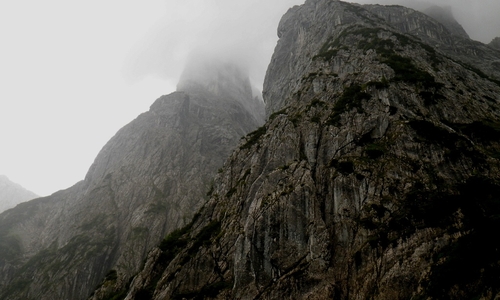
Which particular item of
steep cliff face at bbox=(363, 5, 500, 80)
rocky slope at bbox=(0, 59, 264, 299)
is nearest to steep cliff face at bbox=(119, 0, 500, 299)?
rocky slope at bbox=(0, 59, 264, 299)

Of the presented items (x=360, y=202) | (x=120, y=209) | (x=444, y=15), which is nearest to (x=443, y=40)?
(x=444, y=15)

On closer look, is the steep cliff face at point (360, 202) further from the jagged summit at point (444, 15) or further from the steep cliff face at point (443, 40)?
the jagged summit at point (444, 15)

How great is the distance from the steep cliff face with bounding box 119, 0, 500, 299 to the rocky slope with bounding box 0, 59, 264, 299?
35732 millimetres

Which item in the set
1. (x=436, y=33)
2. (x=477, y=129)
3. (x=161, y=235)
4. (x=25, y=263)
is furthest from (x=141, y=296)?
(x=436, y=33)

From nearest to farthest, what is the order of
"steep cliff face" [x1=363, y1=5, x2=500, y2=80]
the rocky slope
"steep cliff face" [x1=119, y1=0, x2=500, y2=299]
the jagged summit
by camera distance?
1. "steep cliff face" [x1=119, y1=0, x2=500, y2=299]
2. "steep cliff face" [x1=363, y1=5, x2=500, y2=80]
3. the rocky slope
4. the jagged summit

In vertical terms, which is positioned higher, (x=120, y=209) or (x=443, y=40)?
(x=443, y=40)

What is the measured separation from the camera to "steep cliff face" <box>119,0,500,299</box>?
2523 cm

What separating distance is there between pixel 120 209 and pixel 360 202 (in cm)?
12776

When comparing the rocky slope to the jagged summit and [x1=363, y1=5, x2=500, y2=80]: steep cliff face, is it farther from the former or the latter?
the jagged summit

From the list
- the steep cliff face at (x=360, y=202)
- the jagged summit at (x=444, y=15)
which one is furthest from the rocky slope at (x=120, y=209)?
the jagged summit at (x=444, y=15)

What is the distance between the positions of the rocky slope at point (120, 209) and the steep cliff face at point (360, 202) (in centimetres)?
3573

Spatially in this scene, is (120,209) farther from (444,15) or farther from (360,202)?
(444,15)

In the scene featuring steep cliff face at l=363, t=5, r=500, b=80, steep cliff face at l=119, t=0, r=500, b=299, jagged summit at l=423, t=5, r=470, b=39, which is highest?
jagged summit at l=423, t=5, r=470, b=39

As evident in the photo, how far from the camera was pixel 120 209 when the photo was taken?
135375mm
